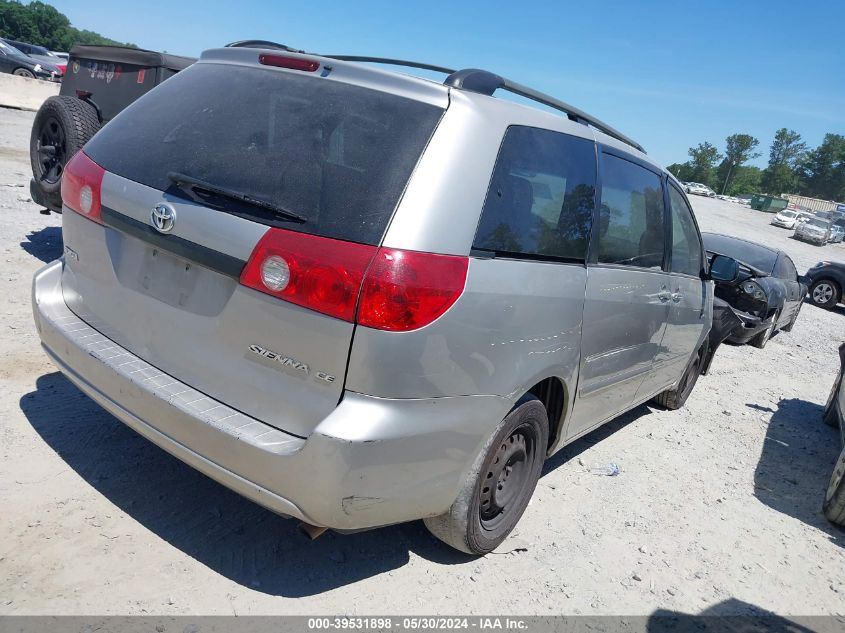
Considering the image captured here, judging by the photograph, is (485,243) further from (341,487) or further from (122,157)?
(122,157)

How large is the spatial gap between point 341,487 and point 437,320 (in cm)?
66

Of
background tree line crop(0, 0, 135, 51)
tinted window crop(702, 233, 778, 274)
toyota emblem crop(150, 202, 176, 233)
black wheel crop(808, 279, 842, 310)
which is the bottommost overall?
black wheel crop(808, 279, 842, 310)

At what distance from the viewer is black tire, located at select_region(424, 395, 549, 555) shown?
2822mm

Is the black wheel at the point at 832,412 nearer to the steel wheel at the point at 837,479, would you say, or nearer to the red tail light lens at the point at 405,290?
the steel wheel at the point at 837,479

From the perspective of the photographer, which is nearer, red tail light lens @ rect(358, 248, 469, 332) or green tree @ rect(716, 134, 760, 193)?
red tail light lens @ rect(358, 248, 469, 332)

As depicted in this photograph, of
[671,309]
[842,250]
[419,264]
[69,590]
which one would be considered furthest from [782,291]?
[842,250]

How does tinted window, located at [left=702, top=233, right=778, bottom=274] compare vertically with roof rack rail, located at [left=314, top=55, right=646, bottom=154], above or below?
below

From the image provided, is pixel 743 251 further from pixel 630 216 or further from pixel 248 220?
pixel 248 220

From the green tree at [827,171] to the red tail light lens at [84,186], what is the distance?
145195 mm

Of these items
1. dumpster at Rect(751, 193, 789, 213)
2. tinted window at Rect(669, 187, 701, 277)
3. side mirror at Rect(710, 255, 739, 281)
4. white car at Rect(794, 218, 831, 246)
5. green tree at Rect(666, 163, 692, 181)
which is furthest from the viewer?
→ green tree at Rect(666, 163, 692, 181)

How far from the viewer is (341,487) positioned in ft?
7.45

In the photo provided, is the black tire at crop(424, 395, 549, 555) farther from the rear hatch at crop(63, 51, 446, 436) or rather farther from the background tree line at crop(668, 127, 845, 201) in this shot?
A: the background tree line at crop(668, 127, 845, 201)

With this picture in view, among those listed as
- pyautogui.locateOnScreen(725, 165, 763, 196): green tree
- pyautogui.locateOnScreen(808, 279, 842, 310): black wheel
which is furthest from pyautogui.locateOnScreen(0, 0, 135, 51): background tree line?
pyautogui.locateOnScreen(725, 165, 763, 196): green tree

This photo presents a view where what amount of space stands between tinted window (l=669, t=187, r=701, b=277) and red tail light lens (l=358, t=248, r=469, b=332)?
2.65 m
